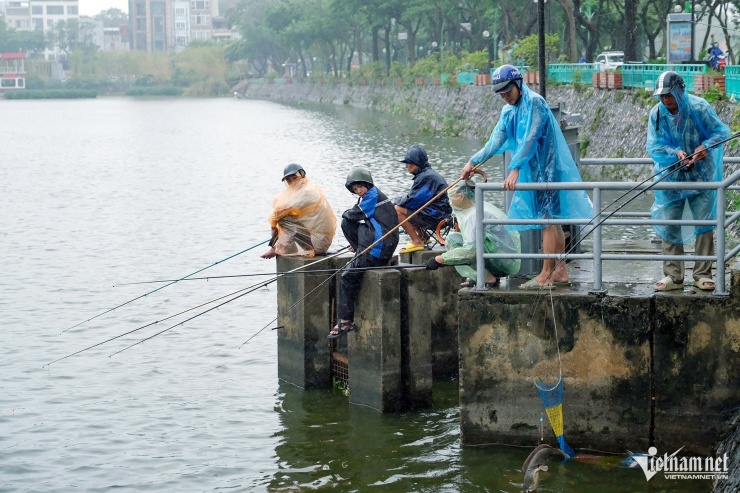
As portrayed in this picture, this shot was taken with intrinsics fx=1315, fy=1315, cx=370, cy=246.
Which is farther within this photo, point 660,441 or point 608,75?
point 608,75

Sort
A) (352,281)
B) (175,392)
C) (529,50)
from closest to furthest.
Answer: (352,281) → (175,392) → (529,50)

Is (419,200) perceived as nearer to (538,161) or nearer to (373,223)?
(373,223)

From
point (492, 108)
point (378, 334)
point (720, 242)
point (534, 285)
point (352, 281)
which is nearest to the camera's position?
point (720, 242)

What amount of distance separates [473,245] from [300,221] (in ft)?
8.71

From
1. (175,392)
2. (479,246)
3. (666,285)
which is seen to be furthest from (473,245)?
(175,392)

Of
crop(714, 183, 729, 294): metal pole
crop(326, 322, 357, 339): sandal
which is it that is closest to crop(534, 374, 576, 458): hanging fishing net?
crop(714, 183, 729, 294): metal pole

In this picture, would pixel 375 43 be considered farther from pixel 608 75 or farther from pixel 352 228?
pixel 352 228

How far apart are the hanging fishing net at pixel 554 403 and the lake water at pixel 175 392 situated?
1.07 feet

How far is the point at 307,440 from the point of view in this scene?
39.9ft

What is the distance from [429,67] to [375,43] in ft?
67.9

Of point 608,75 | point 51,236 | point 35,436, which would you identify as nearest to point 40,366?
point 35,436

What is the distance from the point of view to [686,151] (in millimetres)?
10367

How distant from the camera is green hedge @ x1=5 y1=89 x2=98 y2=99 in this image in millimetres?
179625

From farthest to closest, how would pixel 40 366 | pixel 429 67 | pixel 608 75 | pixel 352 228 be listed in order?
pixel 429 67
pixel 608 75
pixel 40 366
pixel 352 228
